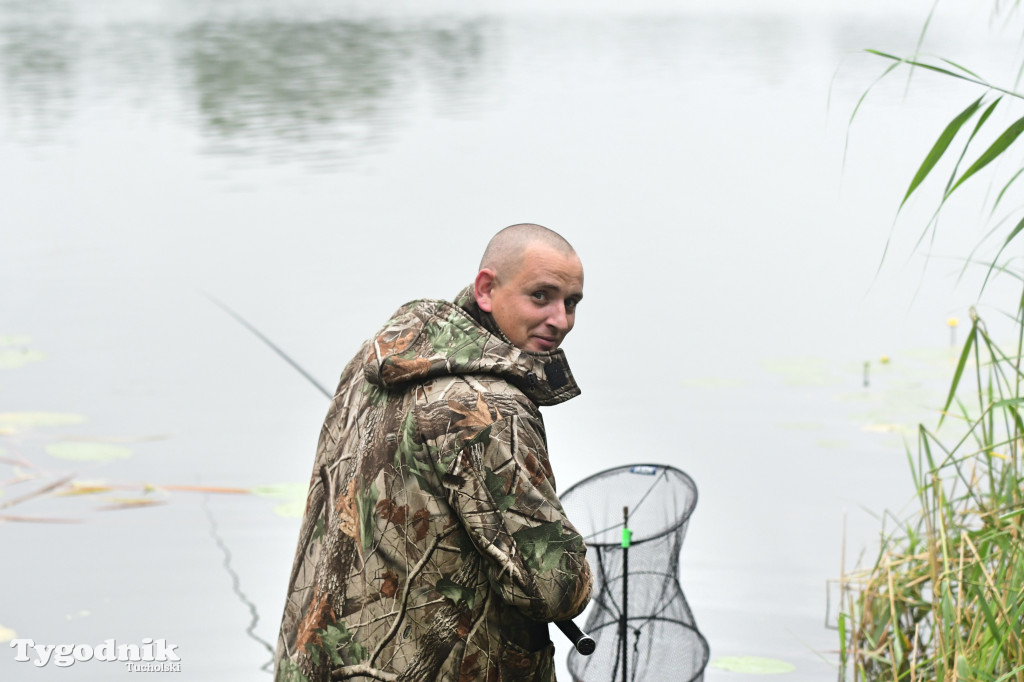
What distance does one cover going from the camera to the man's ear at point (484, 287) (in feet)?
6.69

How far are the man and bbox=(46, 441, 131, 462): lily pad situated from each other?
152 inches

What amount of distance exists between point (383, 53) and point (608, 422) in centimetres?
1635

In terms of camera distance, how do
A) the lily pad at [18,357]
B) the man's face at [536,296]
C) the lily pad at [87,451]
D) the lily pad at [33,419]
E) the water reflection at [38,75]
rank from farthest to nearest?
the water reflection at [38,75], the lily pad at [18,357], the lily pad at [33,419], the lily pad at [87,451], the man's face at [536,296]

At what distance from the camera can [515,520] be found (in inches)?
73.4

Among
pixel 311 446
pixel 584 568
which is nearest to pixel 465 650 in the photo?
pixel 584 568

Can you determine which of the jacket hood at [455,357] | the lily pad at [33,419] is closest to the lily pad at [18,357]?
the lily pad at [33,419]

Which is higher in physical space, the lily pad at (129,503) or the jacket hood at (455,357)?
the jacket hood at (455,357)

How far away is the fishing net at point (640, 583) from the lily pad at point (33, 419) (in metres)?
3.52

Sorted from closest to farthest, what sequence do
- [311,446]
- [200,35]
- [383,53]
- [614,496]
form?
1. [614,496]
2. [311,446]
3. [383,53]
4. [200,35]

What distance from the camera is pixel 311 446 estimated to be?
5883 millimetres

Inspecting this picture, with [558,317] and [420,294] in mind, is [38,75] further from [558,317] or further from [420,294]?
[558,317]

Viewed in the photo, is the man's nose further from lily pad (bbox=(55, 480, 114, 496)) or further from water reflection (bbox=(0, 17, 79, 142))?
water reflection (bbox=(0, 17, 79, 142))

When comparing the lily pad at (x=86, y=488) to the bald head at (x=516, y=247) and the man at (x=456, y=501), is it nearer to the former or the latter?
the man at (x=456, y=501)

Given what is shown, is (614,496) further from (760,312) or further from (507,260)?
(760,312)
